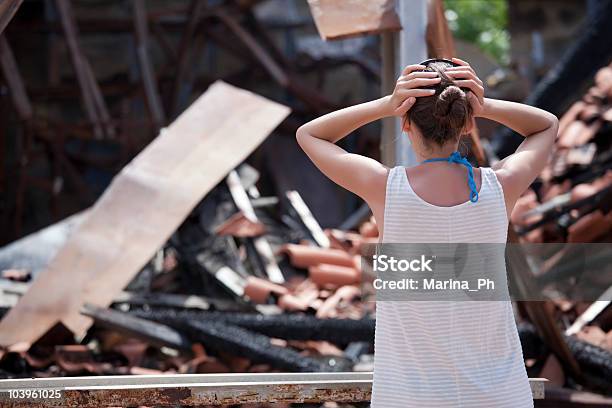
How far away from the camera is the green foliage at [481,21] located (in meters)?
40.8

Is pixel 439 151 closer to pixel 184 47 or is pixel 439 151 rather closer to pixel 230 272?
pixel 230 272

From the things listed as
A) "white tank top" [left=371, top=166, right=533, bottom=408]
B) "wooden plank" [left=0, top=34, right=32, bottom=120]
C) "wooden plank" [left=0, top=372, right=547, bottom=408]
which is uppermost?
"white tank top" [left=371, top=166, right=533, bottom=408]

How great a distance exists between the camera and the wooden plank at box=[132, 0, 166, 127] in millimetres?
10258

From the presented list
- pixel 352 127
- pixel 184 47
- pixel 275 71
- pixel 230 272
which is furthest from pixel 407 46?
pixel 184 47

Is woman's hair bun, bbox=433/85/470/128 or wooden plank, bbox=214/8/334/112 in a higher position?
A: woman's hair bun, bbox=433/85/470/128

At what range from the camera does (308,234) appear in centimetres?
744

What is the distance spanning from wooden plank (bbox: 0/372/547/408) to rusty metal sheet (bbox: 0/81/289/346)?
2.34 meters

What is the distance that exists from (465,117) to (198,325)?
333 cm

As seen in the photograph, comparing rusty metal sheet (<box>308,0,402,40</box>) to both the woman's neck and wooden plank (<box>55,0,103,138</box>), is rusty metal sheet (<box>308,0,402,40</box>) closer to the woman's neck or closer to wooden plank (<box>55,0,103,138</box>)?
the woman's neck

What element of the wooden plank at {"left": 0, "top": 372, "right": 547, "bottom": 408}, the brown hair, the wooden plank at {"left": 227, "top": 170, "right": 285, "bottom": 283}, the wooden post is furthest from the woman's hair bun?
the wooden plank at {"left": 227, "top": 170, "right": 285, "bottom": 283}

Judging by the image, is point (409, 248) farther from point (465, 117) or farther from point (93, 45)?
point (93, 45)

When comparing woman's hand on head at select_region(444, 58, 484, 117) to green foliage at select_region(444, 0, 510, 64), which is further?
green foliage at select_region(444, 0, 510, 64)

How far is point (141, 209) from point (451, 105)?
4.14 meters

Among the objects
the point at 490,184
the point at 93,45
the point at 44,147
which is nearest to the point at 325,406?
the point at 490,184
